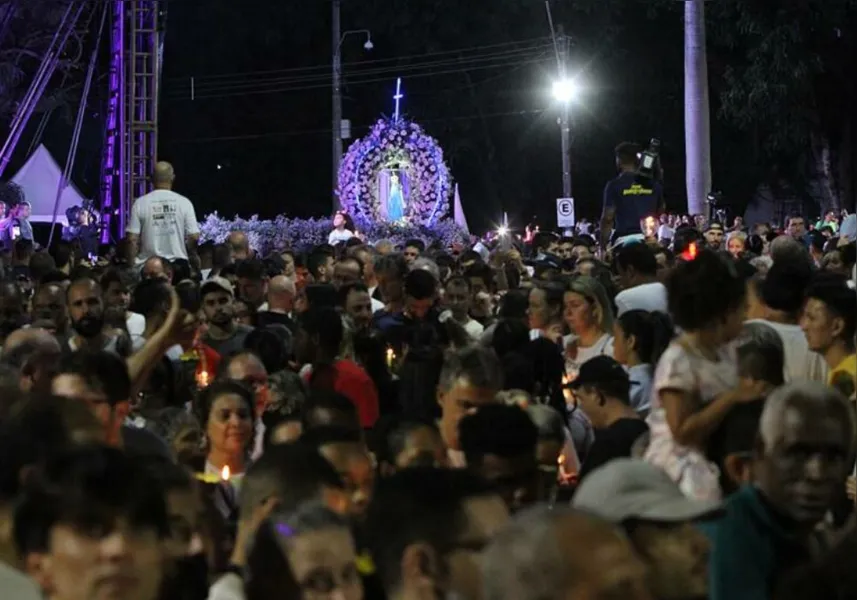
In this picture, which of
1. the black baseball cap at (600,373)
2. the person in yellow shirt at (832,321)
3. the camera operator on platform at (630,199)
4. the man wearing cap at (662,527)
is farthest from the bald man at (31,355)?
the camera operator on platform at (630,199)

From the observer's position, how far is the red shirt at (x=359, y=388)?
30.5 feet

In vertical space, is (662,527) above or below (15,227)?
below

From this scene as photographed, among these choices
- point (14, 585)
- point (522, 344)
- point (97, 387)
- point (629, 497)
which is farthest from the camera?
point (522, 344)

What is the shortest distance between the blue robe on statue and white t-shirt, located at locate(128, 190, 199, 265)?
1957 centimetres

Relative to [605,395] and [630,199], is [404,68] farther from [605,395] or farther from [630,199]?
[605,395]

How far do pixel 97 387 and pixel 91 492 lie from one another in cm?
228

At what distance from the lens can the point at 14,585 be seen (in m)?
4.56

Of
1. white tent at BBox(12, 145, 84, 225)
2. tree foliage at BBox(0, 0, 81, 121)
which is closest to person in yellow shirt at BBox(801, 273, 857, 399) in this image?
white tent at BBox(12, 145, 84, 225)

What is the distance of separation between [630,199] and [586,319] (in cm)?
692

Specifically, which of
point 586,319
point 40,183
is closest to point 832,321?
point 586,319

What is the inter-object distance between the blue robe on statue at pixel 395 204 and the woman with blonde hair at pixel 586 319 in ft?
85.9

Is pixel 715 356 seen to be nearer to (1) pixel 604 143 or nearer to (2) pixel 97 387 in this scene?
(2) pixel 97 387

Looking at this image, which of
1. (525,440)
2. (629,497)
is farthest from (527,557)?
(525,440)

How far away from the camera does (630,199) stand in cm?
1703
